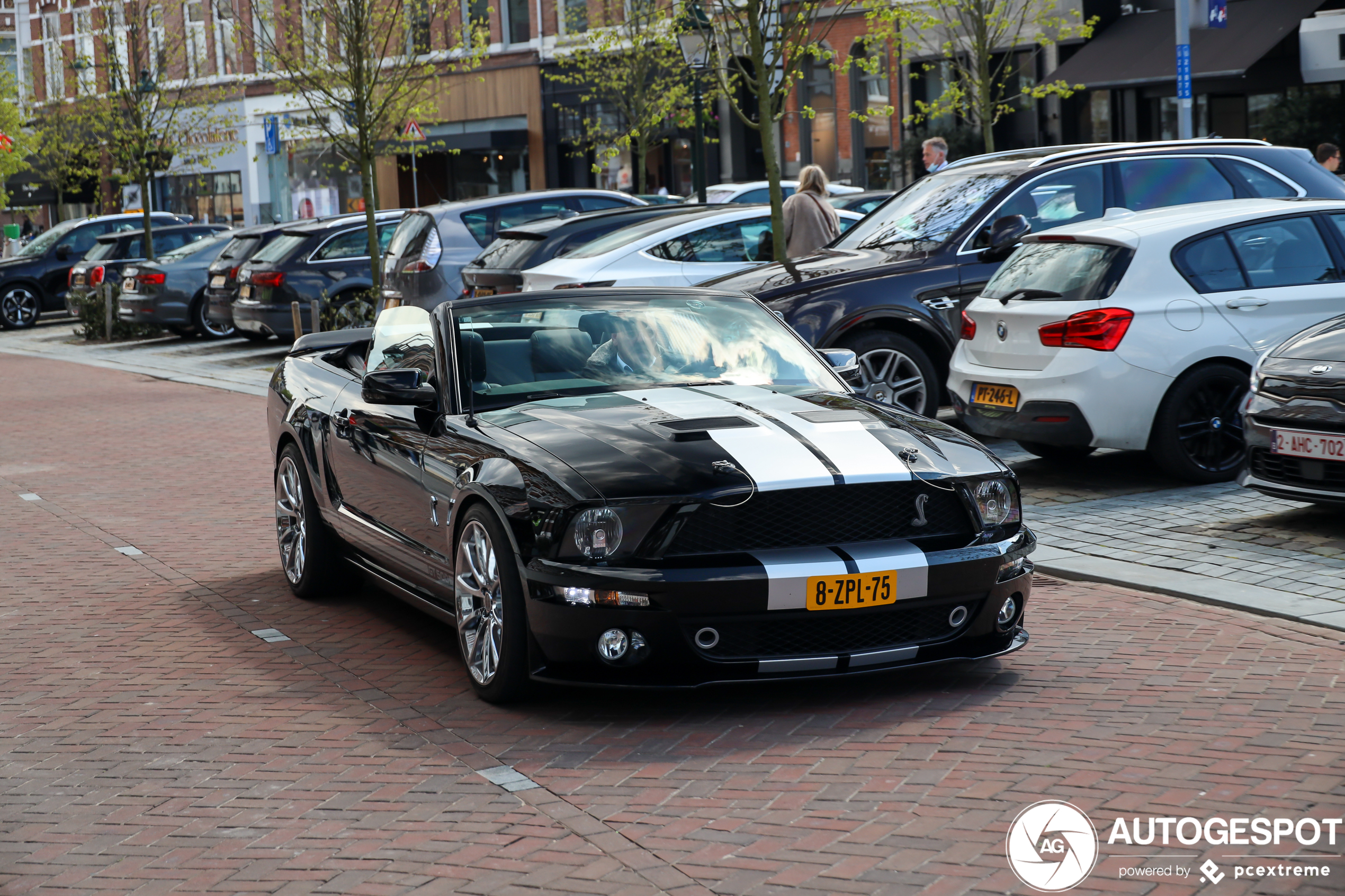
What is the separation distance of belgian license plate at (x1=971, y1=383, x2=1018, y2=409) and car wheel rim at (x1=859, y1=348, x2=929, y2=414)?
1364mm

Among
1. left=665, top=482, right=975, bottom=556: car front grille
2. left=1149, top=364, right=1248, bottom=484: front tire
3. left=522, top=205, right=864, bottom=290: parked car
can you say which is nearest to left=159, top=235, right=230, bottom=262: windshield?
left=522, top=205, right=864, bottom=290: parked car

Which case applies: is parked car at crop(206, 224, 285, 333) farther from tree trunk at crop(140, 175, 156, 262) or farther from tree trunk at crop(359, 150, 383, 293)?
tree trunk at crop(140, 175, 156, 262)

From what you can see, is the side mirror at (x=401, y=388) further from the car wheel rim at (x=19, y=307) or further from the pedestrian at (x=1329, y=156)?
the car wheel rim at (x=19, y=307)

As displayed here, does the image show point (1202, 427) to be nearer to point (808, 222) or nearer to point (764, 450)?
point (764, 450)

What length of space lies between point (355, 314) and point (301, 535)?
12.4 m

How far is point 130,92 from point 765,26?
18.3 metres

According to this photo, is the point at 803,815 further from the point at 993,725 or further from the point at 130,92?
the point at 130,92

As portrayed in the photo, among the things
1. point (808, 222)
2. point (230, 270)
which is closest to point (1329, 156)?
point (808, 222)

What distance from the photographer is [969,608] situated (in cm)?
548

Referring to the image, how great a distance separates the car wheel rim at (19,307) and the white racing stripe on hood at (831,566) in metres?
28.0

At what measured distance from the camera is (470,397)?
20.6 ft

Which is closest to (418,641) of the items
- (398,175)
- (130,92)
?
(130,92)

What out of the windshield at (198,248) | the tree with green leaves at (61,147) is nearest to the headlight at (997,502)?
the windshield at (198,248)
